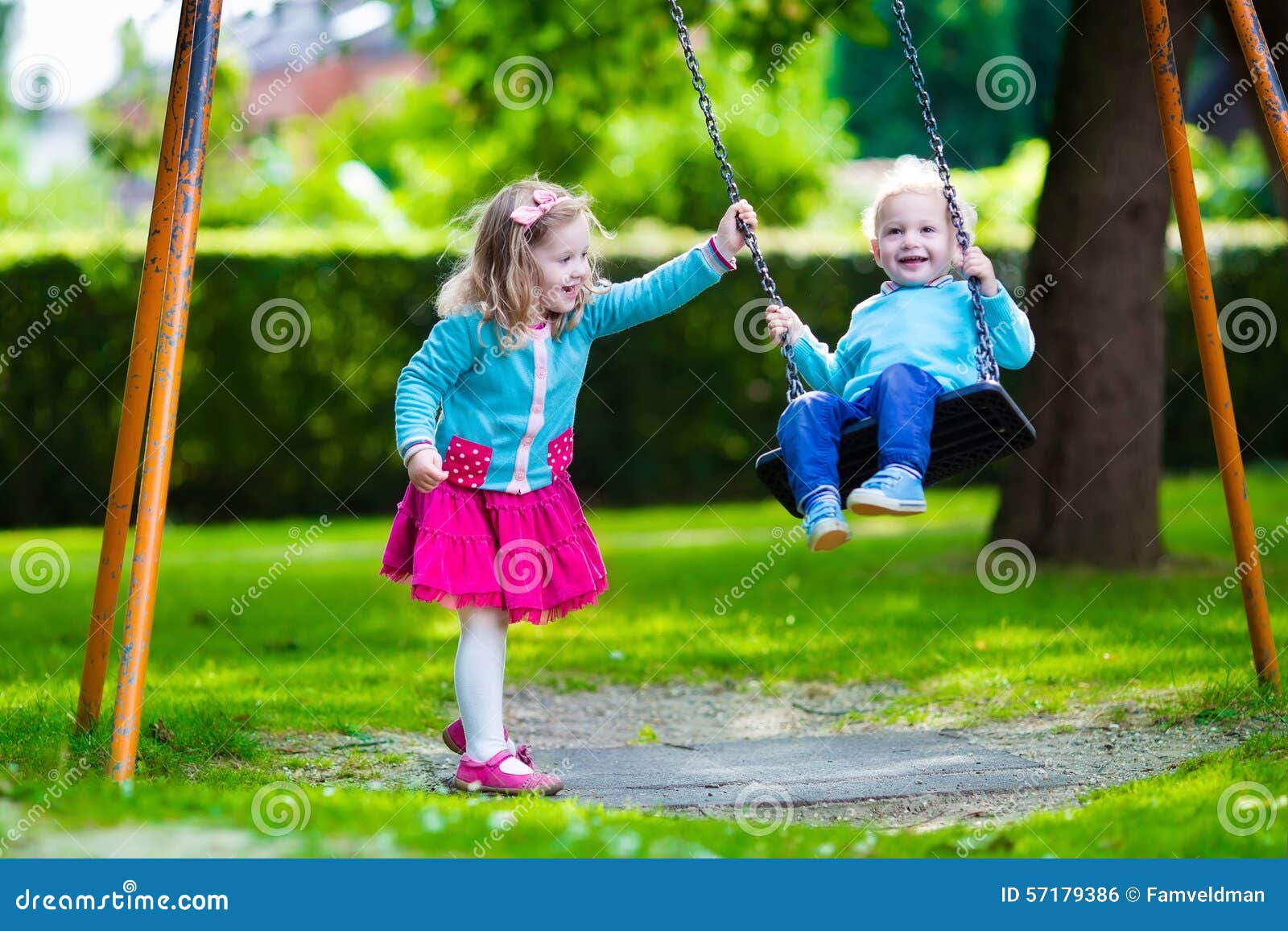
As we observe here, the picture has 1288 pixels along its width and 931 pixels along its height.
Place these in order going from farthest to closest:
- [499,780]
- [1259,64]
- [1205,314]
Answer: [1205,314], [1259,64], [499,780]

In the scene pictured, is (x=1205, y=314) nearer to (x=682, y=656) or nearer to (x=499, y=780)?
(x=682, y=656)

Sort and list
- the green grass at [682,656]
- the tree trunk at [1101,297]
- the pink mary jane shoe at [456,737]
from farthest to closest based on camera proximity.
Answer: the tree trunk at [1101,297] → the pink mary jane shoe at [456,737] → the green grass at [682,656]

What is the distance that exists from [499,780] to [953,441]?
157 centimetres

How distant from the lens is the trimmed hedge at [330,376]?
1196cm

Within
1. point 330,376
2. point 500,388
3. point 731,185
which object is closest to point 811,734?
point 500,388

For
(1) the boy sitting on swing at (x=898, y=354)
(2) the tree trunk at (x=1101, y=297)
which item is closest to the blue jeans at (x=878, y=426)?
(1) the boy sitting on swing at (x=898, y=354)

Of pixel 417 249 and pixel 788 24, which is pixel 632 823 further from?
pixel 417 249

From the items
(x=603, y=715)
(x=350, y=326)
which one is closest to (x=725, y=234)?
(x=603, y=715)

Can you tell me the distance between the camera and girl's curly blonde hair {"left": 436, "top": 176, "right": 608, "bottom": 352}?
4152 mm

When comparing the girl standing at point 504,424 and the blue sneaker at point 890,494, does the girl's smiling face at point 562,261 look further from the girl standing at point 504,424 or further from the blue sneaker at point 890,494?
the blue sneaker at point 890,494

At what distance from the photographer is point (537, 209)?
418 centimetres

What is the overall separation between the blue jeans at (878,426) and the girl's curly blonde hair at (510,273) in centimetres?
75

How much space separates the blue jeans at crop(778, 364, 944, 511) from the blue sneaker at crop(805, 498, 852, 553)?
8cm

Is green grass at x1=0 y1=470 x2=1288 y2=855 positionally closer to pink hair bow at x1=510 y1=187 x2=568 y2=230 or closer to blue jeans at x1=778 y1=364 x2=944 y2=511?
blue jeans at x1=778 y1=364 x2=944 y2=511
